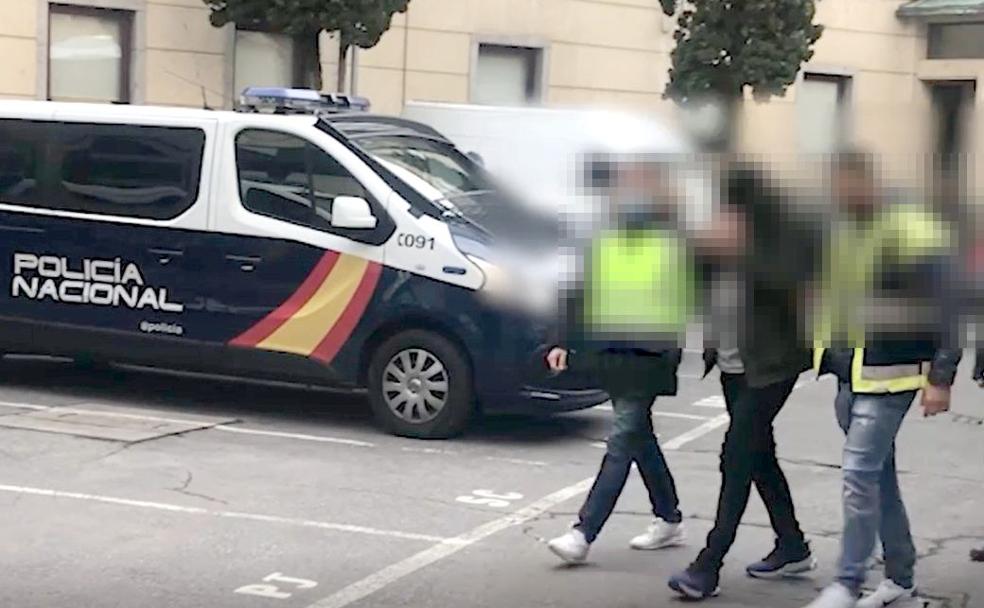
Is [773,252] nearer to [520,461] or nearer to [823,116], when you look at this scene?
[823,116]

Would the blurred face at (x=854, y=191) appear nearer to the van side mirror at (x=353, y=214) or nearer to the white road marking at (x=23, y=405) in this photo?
the van side mirror at (x=353, y=214)

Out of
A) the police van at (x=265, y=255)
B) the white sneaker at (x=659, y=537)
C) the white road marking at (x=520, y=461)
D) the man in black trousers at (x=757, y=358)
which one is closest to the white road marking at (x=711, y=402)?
the police van at (x=265, y=255)

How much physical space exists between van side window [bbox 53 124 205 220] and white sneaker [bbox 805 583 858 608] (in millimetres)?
5320

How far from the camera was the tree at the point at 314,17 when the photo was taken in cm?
1521

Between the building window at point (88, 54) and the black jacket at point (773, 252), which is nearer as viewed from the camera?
the black jacket at point (773, 252)

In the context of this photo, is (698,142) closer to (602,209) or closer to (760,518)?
(602,209)

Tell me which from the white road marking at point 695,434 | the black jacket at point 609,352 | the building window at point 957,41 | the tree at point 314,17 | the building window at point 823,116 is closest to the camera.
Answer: the building window at point 823,116

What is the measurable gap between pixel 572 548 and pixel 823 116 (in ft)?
12.2

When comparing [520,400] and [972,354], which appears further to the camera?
[520,400]

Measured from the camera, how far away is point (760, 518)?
7457 mm

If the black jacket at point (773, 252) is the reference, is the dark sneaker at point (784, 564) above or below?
below

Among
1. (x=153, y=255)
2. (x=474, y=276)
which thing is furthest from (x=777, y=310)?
(x=153, y=255)

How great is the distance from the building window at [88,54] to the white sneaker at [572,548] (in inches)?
419

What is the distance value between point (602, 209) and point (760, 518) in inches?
139
